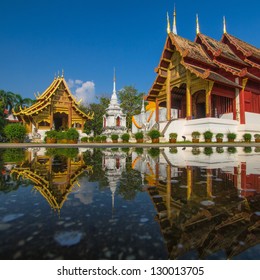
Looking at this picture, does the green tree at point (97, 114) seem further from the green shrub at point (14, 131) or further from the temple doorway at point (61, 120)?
the green shrub at point (14, 131)

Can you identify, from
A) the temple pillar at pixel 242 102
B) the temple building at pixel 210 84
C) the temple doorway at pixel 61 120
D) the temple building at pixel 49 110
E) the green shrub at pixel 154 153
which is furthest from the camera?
the temple doorway at pixel 61 120

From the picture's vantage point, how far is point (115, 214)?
1.68 meters

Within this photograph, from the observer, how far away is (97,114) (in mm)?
39688

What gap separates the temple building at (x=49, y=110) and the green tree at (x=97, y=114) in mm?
9310

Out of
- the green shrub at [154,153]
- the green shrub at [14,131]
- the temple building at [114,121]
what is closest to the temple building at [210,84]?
the temple building at [114,121]

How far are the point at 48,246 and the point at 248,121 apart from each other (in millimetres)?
20788

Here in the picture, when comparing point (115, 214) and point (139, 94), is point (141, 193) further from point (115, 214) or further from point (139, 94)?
point (139, 94)

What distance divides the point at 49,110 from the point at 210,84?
63.7 ft

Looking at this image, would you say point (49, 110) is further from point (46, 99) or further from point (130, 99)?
point (130, 99)

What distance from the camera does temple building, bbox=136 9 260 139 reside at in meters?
17.1

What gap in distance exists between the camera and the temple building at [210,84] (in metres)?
17.1

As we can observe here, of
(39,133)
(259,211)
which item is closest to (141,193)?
(259,211)

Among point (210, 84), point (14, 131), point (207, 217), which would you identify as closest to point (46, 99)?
point (14, 131)

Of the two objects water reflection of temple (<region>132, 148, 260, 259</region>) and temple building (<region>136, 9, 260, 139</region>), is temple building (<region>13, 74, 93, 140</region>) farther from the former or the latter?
water reflection of temple (<region>132, 148, 260, 259</region>)
